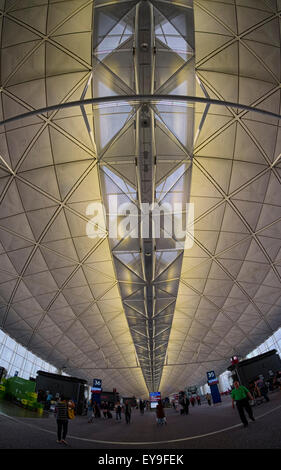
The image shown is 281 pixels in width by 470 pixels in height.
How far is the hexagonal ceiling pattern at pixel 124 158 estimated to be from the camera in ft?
41.4

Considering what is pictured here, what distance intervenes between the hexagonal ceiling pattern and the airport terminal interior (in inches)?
3.3

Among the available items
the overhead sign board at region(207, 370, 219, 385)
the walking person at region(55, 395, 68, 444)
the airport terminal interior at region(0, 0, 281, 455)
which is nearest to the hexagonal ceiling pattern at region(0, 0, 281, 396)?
the airport terminal interior at region(0, 0, 281, 455)

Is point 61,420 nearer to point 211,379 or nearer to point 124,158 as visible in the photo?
point 124,158

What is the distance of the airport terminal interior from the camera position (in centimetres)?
1166

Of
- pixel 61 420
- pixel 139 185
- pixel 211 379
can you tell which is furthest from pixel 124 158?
pixel 211 379

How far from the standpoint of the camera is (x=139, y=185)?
16594mm

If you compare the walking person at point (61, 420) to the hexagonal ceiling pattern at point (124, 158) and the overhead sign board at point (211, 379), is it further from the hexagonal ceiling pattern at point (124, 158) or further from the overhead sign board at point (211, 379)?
the overhead sign board at point (211, 379)

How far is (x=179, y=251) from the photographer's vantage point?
22.5 meters

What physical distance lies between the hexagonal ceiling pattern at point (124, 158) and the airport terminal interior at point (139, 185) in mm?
83

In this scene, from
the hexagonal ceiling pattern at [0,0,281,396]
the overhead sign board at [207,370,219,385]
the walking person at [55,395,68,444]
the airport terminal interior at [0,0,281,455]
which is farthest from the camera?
the overhead sign board at [207,370,219,385]

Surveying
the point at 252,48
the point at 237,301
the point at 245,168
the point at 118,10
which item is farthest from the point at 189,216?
the point at 237,301

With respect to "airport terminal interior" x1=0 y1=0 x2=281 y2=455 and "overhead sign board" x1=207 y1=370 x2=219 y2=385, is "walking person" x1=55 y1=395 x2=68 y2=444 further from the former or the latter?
"overhead sign board" x1=207 y1=370 x2=219 y2=385

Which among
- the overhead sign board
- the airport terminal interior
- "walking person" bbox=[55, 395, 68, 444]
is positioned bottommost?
"walking person" bbox=[55, 395, 68, 444]

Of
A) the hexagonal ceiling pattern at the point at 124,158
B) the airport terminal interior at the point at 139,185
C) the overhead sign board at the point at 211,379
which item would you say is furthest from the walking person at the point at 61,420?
the overhead sign board at the point at 211,379
